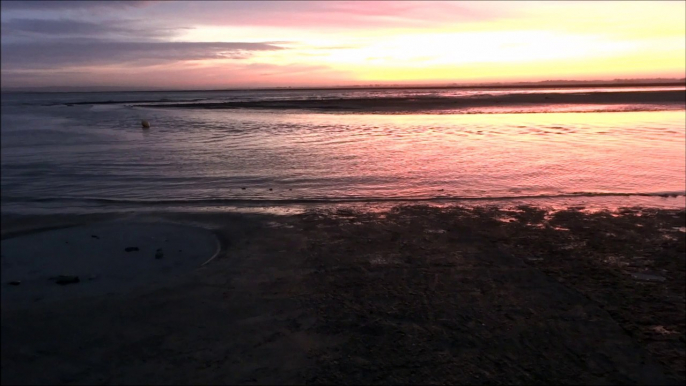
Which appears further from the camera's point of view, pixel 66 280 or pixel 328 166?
pixel 328 166

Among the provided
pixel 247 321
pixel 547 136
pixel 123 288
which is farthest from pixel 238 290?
pixel 547 136

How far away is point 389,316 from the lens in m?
4.83

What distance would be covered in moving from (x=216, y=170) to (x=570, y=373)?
10801 mm

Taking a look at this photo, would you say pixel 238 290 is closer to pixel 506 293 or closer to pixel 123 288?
pixel 123 288

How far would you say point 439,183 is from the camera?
11203 millimetres

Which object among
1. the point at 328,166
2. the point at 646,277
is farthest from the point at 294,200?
the point at 646,277

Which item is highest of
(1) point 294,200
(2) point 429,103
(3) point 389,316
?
(2) point 429,103

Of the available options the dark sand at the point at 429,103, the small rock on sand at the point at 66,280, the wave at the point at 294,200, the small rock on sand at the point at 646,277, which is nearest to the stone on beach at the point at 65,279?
the small rock on sand at the point at 66,280

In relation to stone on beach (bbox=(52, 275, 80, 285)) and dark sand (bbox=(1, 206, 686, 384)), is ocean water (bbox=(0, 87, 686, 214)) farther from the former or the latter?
stone on beach (bbox=(52, 275, 80, 285))

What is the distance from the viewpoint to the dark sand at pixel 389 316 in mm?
3998

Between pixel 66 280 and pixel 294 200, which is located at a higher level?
pixel 294 200

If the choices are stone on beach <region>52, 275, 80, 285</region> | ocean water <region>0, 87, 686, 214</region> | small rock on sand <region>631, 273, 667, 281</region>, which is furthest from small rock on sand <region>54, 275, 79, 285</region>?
small rock on sand <region>631, 273, 667, 281</region>

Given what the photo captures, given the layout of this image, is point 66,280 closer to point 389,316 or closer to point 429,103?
point 389,316

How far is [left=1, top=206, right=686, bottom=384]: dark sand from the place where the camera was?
13.1 feet
